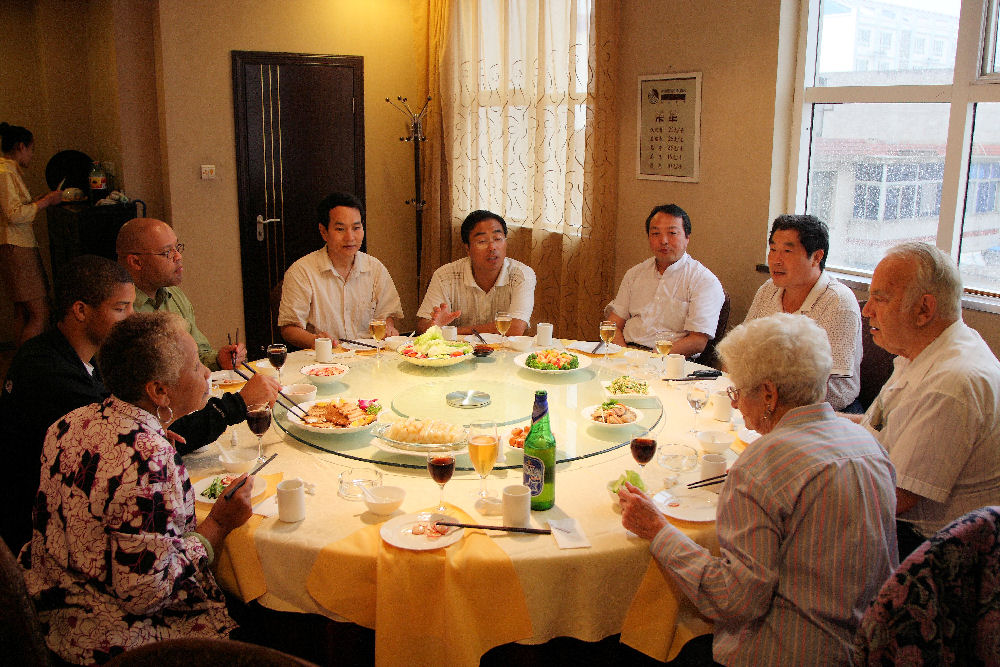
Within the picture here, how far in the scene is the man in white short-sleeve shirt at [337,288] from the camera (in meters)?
3.85

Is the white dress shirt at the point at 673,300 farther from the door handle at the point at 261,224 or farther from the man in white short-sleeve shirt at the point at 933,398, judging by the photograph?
the door handle at the point at 261,224

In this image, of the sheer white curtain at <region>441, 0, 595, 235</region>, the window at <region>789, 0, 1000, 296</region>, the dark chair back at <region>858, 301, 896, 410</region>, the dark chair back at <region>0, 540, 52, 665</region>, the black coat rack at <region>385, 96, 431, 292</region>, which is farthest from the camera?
the black coat rack at <region>385, 96, 431, 292</region>

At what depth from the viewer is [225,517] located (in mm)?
1859

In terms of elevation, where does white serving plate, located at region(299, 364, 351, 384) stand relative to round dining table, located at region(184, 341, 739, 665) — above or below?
above

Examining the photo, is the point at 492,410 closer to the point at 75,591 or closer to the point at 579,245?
the point at 75,591

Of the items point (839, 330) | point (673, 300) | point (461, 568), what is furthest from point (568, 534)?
point (673, 300)

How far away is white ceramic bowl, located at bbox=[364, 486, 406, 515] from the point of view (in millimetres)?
1899

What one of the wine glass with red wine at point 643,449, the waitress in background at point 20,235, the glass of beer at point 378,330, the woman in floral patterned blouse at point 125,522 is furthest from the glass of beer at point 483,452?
the waitress in background at point 20,235

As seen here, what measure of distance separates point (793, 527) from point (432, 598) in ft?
2.50

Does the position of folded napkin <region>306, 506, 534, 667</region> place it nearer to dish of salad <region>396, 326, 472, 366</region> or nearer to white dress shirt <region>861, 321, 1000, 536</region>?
white dress shirt <region>861, 321, 1000, 536</region>

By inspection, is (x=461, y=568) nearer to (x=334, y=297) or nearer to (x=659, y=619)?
(x=659, y=619)

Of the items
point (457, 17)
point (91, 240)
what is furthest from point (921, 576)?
point (91, 240)

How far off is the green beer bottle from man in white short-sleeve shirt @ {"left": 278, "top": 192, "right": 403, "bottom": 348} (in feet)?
6.16

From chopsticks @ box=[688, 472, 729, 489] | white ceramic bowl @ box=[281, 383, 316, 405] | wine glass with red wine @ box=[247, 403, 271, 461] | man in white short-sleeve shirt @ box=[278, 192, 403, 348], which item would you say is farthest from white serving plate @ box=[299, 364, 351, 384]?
chopsticks @ box=[688, 472, 729, 489]
